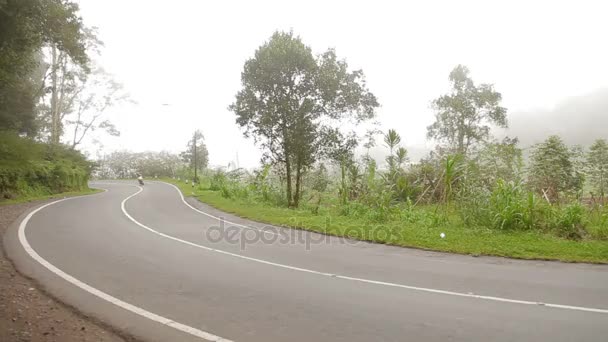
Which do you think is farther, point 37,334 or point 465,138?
point 465,138

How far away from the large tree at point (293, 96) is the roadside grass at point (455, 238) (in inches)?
188

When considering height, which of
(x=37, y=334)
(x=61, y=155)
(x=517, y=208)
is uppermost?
(x=61, y=155)

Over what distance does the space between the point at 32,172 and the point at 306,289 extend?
903 inches

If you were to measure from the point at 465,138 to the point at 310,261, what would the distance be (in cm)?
2271

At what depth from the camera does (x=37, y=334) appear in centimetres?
414

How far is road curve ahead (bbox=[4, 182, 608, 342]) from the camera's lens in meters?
4.26

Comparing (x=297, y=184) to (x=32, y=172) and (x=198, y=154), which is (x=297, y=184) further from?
(x=198, y=154)

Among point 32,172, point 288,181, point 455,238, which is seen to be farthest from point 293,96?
point 32,172

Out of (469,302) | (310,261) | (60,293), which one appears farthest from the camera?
(310,261)

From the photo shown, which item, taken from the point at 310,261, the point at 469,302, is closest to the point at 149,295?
the point at 310,261

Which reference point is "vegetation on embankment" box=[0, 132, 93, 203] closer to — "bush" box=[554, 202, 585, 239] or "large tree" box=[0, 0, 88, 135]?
"large tree" box=[0, 0, 88, 135]

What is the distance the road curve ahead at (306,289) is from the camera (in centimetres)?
426

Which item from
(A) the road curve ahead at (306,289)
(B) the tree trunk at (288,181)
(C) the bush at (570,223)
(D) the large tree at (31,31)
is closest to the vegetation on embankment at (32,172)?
(D) the large tree at (31,31)

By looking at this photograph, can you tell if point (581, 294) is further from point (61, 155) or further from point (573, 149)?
point (61, 155)
